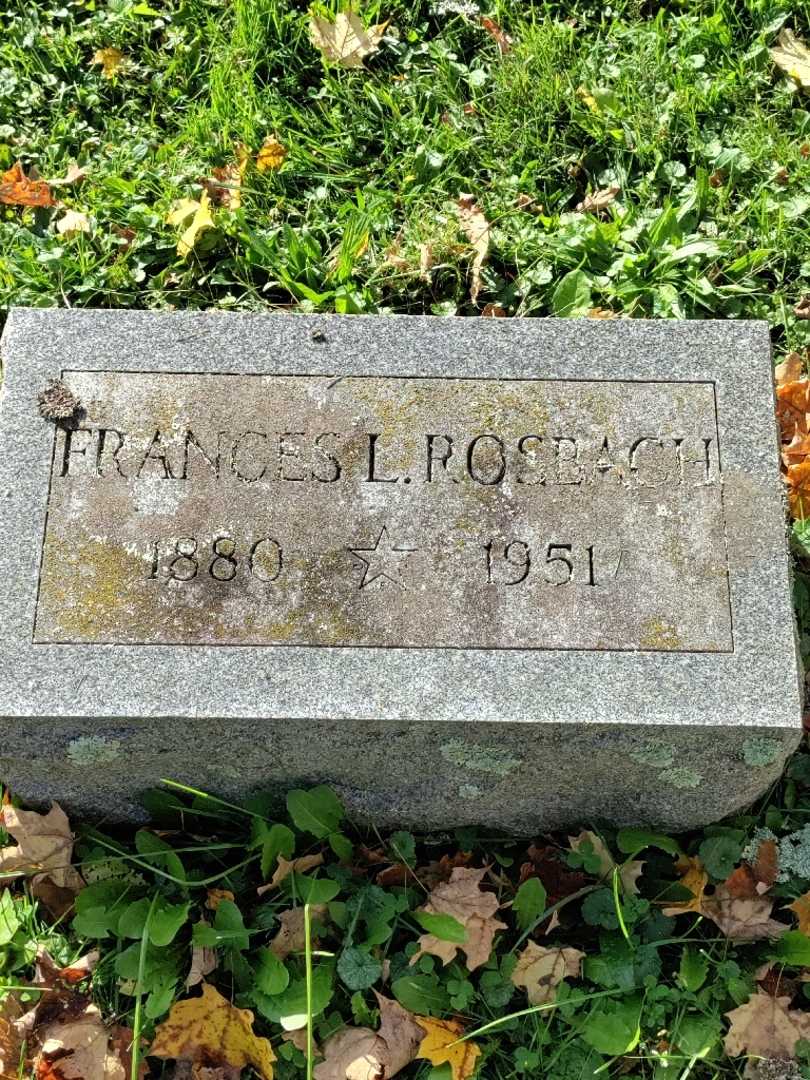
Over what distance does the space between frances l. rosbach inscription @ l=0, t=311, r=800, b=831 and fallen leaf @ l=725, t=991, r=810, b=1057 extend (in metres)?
0.45

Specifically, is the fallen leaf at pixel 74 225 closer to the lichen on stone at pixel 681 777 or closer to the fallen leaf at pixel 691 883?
the lichen on stone at pixel 681 777

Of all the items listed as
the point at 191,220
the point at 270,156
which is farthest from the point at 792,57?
the point at 191,220

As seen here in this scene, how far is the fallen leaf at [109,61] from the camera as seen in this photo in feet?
12.2

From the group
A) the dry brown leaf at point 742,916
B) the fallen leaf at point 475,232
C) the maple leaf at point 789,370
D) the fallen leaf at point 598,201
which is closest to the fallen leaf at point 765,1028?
the dry brown leaf at point 742,916

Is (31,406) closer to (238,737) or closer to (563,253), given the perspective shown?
(238,737)

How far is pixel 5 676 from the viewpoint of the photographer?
2.27 m

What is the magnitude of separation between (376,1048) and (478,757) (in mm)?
742

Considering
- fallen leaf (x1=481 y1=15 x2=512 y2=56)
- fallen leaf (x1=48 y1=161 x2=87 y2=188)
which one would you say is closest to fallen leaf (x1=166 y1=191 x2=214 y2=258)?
fallen leaf (x1=48 y1=161 x2=87 y2=188)

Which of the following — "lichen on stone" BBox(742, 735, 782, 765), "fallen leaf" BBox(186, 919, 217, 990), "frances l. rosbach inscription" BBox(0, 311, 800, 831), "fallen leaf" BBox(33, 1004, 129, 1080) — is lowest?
"fallen leaf" BBox(33, 1004, 129, 1080)

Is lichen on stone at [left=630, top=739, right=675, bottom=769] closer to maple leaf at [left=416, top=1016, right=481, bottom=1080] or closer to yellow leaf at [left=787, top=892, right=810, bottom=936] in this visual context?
yellow leaf at [left=787, top=892, right=810, bottom=936]

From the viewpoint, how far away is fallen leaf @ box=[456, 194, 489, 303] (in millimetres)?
3324

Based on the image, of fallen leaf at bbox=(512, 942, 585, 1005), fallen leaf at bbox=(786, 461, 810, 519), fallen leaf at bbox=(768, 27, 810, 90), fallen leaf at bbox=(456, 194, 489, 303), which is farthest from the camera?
fallen leaf at bbox=(768, 27, 810, 90)

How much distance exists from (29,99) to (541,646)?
9.35 ft

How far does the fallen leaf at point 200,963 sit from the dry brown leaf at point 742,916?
1.22 meters
